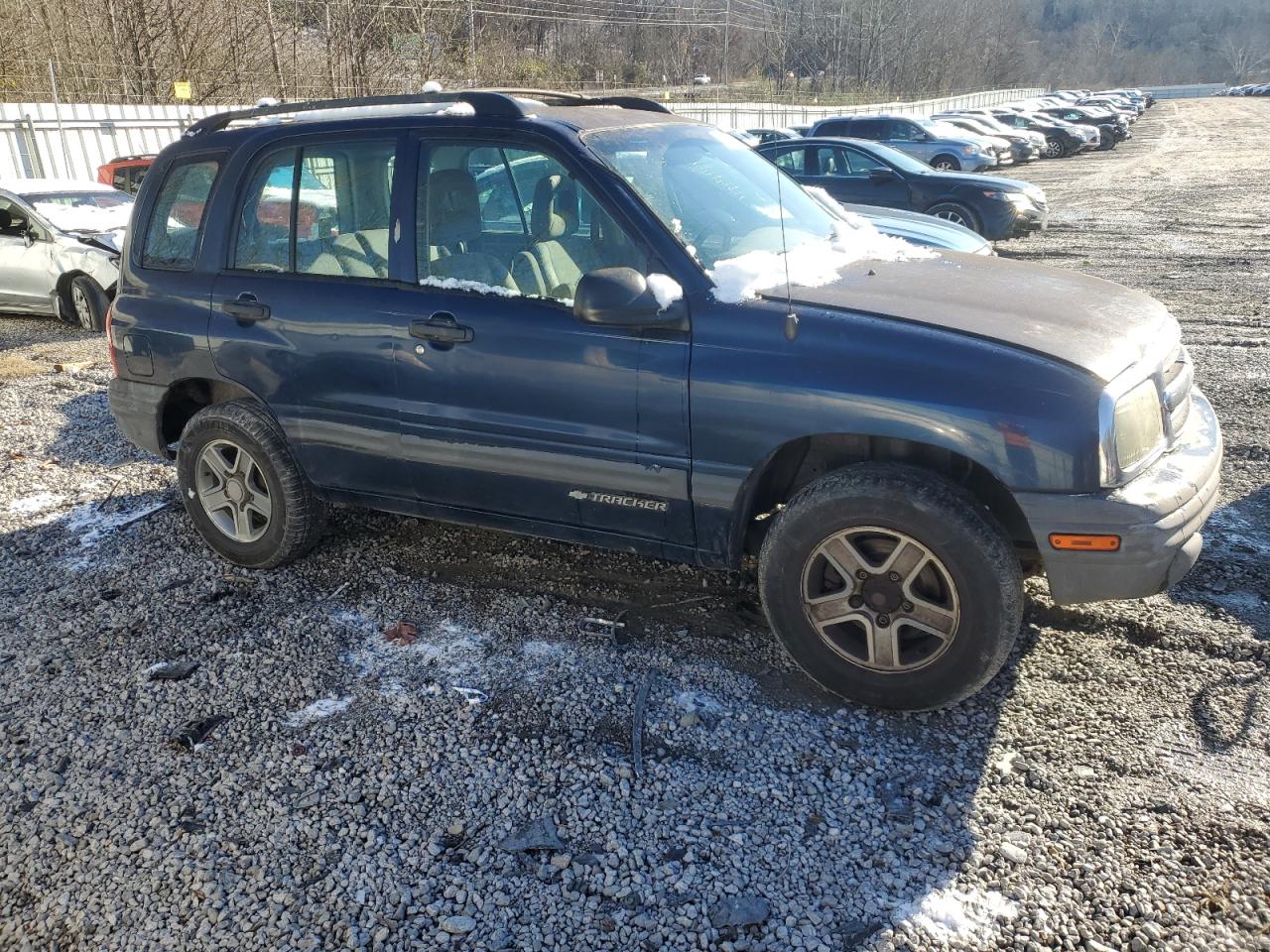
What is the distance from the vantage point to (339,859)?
276 centimetres

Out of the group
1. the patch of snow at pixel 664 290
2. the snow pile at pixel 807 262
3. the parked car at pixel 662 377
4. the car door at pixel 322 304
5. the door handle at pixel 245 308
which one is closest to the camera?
the parked car at pixel 662 377

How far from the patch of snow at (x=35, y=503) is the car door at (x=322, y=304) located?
1.89m

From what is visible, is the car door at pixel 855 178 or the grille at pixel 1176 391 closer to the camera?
the grille at pixel 1176 391

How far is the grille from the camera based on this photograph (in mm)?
3326

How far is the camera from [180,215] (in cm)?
443

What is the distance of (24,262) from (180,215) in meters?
7.20

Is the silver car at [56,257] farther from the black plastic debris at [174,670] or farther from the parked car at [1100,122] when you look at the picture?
the parked car at [1100,122]

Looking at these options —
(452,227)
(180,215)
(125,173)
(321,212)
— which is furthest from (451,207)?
(125,173)

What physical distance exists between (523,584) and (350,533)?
1.13m

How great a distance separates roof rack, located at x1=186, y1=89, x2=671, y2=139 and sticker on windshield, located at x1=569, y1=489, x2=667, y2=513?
1454 mm

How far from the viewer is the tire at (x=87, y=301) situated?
10000 millimetres

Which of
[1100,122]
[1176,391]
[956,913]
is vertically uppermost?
[1176,391]

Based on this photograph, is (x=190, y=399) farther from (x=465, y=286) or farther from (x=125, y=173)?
(x=125, y=173)

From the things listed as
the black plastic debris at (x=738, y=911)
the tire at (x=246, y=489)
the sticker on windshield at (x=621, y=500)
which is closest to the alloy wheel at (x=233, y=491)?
the tire at (x=246, y=489)
